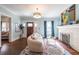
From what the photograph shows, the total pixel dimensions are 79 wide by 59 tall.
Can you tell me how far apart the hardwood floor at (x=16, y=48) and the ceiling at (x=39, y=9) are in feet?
2.57

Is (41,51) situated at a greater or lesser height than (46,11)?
lesser

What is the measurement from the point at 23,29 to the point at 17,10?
21.6 inches

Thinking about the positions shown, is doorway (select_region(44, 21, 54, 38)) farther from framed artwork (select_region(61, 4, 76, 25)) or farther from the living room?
framed artwork (select_region(61, 4, 76, 25))

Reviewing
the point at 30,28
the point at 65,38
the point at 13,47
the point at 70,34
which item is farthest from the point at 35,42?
the point at 70,34

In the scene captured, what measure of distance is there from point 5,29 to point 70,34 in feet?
6.10

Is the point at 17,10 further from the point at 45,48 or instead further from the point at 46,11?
the point at 45,48

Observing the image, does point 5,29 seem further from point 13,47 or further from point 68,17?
point 68,17

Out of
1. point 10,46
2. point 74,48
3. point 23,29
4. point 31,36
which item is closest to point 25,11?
point 23,29

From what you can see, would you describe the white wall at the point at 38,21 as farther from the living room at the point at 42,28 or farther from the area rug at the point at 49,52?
the area rug at the point at 49,52

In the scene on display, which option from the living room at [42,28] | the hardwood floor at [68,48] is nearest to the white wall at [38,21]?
the living room at [42,28]

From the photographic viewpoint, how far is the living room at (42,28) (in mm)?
2943

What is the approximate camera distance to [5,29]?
9.75ft
